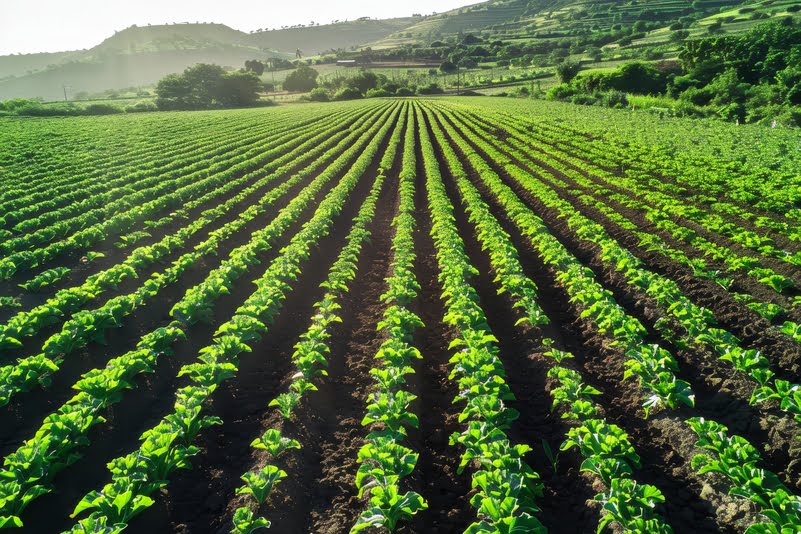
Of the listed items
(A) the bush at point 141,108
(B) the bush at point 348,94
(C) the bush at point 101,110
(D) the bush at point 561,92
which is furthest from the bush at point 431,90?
(C) the bush at point 101,110

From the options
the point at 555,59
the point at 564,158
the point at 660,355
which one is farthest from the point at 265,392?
the point at 555,59

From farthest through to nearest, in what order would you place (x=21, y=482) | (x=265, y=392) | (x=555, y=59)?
(x=555, y=59) → (x=265, y=392) → (x=21, y=482)

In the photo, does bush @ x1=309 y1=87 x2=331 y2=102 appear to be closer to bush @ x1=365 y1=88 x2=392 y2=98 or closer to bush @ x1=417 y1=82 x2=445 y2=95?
bush @ x1=365 y1=88 x2=392 y2=98

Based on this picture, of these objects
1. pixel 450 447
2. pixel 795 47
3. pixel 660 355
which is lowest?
pixel 450 447

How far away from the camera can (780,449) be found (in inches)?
218

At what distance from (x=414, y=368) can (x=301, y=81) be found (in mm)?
129586

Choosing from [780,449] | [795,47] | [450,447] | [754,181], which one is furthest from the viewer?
[795,47]

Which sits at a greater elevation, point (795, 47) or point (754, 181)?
point (795, 47)

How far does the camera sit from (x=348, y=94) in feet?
355

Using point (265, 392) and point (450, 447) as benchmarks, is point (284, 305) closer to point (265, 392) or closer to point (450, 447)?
point (265, 392)

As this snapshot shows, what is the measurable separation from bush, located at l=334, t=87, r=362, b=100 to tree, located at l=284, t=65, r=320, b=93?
1955 cm

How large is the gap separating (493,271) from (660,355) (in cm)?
552

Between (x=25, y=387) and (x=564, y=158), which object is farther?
(x=564, y=158)

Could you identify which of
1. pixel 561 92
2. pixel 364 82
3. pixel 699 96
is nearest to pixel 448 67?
pixel 364 82
